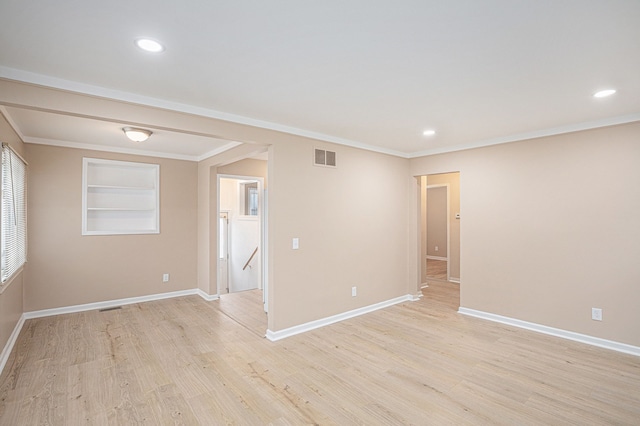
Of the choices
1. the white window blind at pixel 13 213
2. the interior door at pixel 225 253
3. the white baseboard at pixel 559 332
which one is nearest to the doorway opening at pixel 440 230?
the white baseboard at pixel 559 332

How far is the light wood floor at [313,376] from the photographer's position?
240 centimetres

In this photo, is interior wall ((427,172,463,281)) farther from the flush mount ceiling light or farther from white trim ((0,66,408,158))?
the flush mount ceiling light

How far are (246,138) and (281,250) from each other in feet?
4.46

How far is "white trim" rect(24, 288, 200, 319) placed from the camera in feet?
15.0

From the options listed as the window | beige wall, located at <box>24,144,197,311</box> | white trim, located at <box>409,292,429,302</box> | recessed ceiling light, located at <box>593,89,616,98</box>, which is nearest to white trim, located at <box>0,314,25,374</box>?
beige wall, located at <box>24,144,197,311</box>

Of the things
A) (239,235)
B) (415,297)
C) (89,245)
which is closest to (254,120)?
(89,245)

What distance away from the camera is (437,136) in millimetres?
4316

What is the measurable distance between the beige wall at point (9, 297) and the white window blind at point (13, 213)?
14cm

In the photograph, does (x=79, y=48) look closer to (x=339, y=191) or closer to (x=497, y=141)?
(x=339, y=191)

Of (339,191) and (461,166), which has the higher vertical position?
(461,166)

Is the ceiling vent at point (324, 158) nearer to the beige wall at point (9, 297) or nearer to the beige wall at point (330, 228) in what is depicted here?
the beige wall at point (330, 228)

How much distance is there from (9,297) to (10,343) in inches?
19.5

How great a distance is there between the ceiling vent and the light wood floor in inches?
85.3

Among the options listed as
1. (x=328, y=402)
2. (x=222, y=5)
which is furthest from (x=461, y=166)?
(x=222, y=5)
